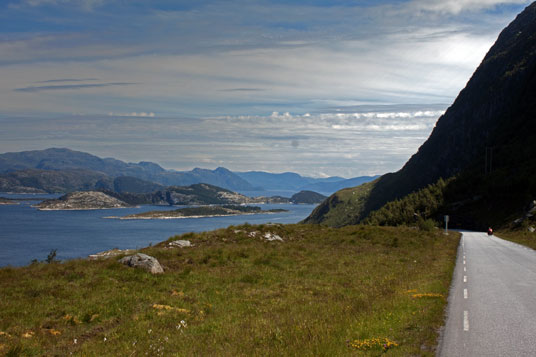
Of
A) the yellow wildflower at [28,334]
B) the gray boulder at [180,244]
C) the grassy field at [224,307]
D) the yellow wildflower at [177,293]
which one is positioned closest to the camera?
the grassy field at [224,307]

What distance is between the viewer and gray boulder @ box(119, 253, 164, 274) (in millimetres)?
21016

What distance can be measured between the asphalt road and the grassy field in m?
0.60

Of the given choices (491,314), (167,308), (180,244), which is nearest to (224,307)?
(167,308)

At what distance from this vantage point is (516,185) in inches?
3497

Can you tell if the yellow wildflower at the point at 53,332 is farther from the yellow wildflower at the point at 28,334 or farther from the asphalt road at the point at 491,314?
the asphalt road at the point at 491,314

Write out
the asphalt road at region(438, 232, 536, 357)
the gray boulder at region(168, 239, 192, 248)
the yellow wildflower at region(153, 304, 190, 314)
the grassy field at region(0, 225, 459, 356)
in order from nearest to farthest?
the asphalt road at region(438, 232, 536, 357) < the grassy field at region(0, 225, 459, 356) < the yellow wildflower at region(153, 304, 190, 314) < the gray boulder at region(168, 239, 192, 248)

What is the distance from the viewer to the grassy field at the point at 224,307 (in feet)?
35.5

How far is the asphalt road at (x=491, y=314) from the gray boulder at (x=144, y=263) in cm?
1410

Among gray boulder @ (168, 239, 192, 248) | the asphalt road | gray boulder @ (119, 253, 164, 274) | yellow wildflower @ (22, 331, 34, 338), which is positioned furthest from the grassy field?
gray boulder @ (168, 239, 192, 248)

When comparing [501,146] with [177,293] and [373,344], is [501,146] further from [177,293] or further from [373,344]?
[373,344]

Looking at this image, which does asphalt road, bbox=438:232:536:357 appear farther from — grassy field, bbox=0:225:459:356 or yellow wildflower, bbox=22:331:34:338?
yellow wildflower, bbox=22:331:34:338

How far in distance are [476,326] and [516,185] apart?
90865 millimetres

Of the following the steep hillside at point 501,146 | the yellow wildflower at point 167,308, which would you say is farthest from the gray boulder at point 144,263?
the steep hillside at point 501,146

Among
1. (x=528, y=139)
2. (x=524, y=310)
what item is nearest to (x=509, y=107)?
(x=528, y=139)
